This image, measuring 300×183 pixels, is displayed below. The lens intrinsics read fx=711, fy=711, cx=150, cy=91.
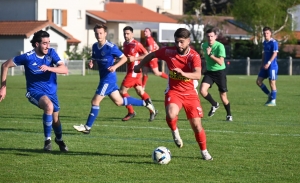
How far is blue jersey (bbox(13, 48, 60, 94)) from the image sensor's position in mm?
10320

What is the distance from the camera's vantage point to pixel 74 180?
8023mm

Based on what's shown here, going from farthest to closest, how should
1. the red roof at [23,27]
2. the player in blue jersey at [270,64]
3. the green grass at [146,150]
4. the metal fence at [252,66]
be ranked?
the red roof at [23,27] → the metal fence at [252,66] → the player in blue jersey at [270,64] → the green grass at [146,150]

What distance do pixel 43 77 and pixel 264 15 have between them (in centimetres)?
4409

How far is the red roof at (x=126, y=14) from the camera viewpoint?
60.4 m

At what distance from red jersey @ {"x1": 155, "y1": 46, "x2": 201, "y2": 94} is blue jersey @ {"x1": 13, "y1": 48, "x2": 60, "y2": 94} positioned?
66.3 inches

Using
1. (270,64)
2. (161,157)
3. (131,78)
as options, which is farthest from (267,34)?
(161,157)

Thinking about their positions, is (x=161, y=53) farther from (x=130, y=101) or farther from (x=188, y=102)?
(x=130, y=101)

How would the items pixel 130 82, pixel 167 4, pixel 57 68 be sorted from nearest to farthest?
pixel 57 68 → pixel 130 82 → pixel 167 4

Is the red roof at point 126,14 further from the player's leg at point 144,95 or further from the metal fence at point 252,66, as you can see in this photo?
the player's leg at point 144,95

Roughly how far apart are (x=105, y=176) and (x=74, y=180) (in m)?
0.42

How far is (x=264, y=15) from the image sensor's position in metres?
53.0

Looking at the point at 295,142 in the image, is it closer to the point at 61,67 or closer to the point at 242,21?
the point at 61,67

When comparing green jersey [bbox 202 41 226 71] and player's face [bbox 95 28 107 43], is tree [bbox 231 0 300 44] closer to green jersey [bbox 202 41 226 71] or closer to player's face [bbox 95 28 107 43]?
green jersey [bbox 202 41 226 71]

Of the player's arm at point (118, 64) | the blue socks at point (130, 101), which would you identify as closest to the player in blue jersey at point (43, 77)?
the player's arm at point (118, 64)
